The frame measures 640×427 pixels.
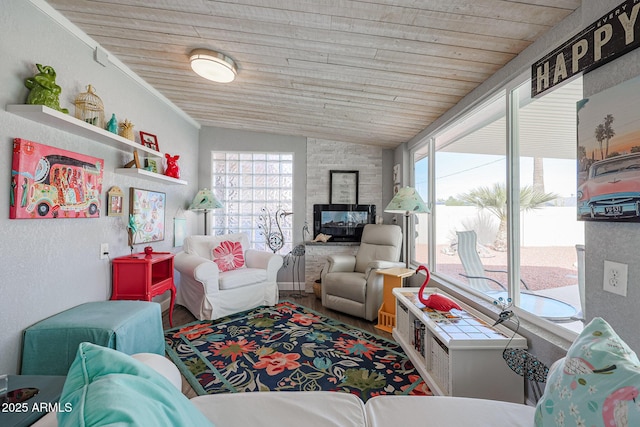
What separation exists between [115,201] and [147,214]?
18.3 inches

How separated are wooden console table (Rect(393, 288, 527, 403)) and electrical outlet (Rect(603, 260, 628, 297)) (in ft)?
1.87

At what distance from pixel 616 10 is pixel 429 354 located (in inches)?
79.2

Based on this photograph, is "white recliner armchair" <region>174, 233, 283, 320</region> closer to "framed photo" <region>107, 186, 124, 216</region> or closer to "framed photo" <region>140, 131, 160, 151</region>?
"framed photo" <region>107, 186, 124, 216</region>

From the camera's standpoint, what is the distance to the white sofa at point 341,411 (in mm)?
909

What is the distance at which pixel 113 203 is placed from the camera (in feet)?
8.00

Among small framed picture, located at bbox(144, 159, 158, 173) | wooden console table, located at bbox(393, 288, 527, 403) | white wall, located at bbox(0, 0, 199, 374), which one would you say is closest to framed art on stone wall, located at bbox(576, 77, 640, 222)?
wooden console table, located at bbox(393, 288, 527, 403)

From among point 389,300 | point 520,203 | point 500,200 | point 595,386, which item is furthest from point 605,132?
point 389,300

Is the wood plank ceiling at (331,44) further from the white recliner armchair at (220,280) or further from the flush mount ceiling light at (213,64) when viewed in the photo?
the white recliner armchair at (220,280)

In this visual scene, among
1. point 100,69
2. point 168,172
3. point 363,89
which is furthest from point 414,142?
point 100,69

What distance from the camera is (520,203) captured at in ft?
6.12

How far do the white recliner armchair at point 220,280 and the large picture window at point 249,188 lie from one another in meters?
0.56

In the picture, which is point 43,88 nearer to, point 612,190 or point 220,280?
point 220,280

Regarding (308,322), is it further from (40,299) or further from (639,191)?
(639,191)

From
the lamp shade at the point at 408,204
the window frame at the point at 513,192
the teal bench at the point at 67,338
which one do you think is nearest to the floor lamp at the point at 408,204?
the lamp shade at the point at 408,204
